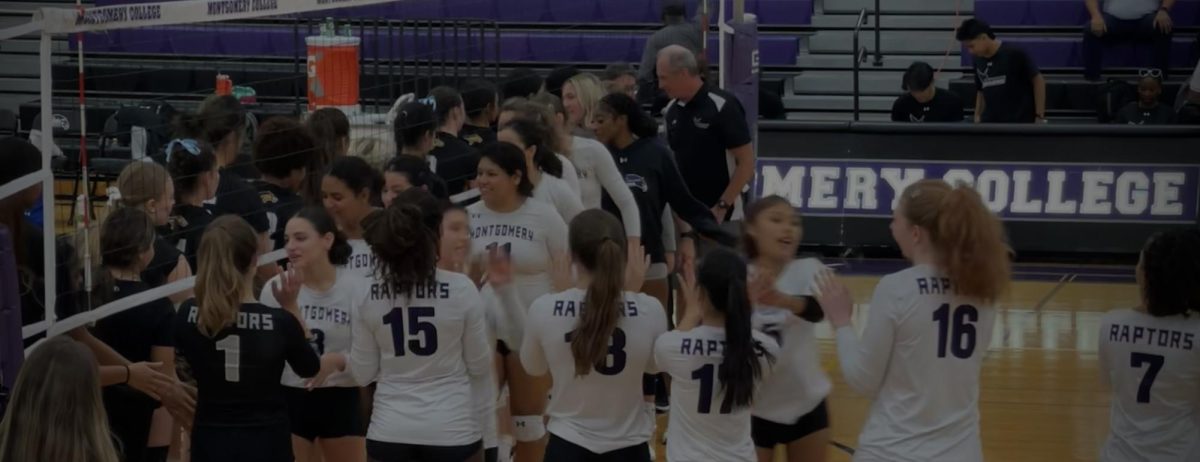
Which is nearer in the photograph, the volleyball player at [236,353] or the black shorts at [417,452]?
the volleyball player at [236,353]

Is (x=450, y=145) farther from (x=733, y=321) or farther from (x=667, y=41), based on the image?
(x=667, y=41)

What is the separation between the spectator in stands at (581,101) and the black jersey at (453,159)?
90cm

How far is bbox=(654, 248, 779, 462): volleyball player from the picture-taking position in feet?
16.0

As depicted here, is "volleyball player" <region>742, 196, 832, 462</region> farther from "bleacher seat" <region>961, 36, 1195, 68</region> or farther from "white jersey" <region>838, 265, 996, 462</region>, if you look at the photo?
"bleacher seat" <region>961, 36, 1195, 68</region>

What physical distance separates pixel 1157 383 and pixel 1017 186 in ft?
25.4

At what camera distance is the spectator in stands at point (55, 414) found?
13.2ft

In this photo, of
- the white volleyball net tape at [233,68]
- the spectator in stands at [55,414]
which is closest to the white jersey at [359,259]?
the white volleyball net tape at [233,68]

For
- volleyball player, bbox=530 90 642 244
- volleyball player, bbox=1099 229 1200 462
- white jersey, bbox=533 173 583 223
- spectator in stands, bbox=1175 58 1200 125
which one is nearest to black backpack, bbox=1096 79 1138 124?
spectator in stands, bbox=1175 58 1200 125

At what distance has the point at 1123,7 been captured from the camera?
1486cm

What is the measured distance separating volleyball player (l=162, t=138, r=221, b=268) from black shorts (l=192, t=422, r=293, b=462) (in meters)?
1.39

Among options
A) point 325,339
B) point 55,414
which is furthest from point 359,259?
point 55,414

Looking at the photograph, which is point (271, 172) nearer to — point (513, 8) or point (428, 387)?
point (428, 387)

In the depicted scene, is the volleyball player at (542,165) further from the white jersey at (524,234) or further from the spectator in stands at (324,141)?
the spectator in stands at (324,141)

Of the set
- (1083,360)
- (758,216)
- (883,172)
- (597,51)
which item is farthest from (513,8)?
(758,216)
